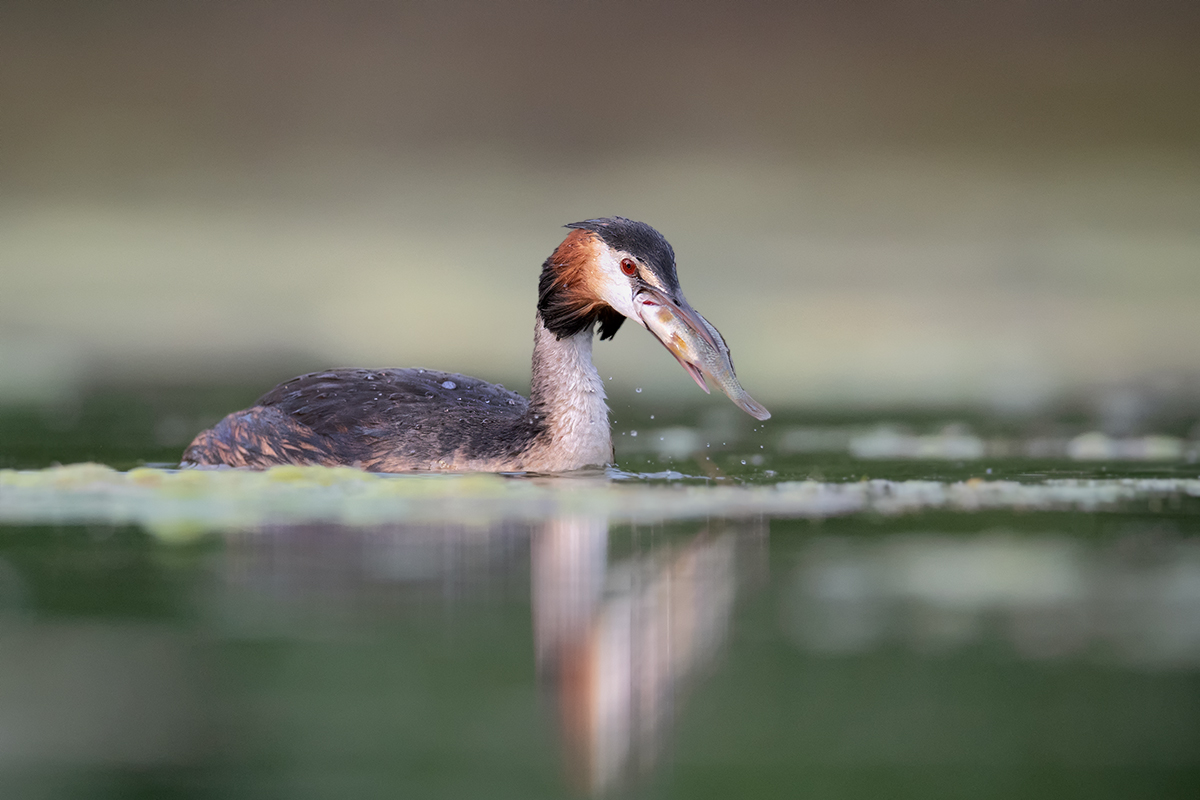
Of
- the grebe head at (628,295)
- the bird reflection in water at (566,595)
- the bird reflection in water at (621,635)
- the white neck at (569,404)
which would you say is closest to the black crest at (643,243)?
the grebe head at (628,295)

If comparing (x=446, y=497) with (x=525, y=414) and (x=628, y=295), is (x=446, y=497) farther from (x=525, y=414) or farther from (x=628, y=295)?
(x=628, y=295)

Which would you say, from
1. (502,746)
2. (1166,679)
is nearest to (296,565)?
(502,746)

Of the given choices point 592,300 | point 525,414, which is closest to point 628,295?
point 592,300

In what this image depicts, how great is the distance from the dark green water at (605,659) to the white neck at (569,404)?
60.1 inches

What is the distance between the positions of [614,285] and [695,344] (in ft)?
2.10

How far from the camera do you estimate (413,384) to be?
730 centimetres

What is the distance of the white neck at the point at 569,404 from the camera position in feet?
22.2

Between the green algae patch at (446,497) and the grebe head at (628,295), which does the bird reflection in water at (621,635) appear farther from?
the grebe head at (628,295)

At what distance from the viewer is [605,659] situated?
3258 millimetres

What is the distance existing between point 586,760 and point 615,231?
4.13m

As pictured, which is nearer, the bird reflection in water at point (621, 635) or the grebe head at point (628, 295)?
the bird reflection in water at point (621, 635)

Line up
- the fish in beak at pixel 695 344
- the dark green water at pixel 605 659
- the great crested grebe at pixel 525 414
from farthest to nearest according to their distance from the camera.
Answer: the great crested grebe at pixel 525 414 → the fish in beak at pixel 695 344 → the dark green water at pixel 605 659

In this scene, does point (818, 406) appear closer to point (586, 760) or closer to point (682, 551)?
point (682, 551)

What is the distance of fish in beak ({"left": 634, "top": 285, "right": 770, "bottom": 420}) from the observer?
6.12 m
